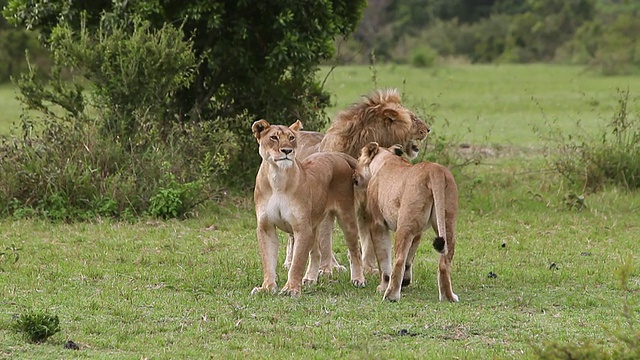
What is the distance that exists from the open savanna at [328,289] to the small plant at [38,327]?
5 cm

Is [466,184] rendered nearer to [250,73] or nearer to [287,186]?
[250,73]

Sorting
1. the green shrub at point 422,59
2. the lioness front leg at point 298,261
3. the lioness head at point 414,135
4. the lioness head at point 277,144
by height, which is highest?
the lioness head at point 277,144

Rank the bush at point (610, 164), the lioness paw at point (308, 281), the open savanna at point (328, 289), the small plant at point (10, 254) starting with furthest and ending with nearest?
1. the bush at point (610, 164)
2. the small plant at point (10, 254)
3. the lioness paw at point (308, 281)
4. the open savanna at point (328, 289)

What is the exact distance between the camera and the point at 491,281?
9.38 meters

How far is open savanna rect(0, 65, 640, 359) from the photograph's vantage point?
7.07 m

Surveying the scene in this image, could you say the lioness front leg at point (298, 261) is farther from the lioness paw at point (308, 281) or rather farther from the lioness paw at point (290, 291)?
the lioness paw at point (308, 281)

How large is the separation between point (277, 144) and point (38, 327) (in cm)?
235

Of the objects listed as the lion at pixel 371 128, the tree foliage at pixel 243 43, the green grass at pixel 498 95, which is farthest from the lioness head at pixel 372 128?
the green grass at pixel 498 95

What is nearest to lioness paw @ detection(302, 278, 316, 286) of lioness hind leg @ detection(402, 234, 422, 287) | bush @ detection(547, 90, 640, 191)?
lioness hind leg @ detection(402, 234, 422, 287)

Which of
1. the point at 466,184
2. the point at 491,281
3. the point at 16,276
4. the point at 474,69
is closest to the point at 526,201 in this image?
the point at 466,184

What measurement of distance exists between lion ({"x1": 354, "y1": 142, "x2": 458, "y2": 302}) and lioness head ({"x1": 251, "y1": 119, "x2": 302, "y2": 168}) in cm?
78

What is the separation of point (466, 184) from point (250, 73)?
9.34 ft

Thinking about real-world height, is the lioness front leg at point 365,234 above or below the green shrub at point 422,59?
above

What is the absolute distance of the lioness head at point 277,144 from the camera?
8.51 m
